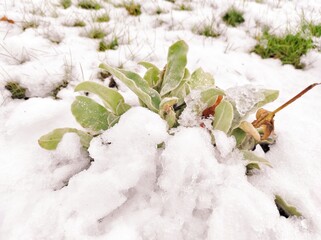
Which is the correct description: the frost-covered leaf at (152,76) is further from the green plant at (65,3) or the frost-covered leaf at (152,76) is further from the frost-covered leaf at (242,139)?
the green plant at (65,3)

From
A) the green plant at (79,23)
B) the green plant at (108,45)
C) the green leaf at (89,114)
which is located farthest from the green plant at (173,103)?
the green plant at (79,23)

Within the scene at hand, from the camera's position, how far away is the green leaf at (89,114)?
151 cm

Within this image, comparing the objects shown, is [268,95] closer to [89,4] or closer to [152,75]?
[152,75]

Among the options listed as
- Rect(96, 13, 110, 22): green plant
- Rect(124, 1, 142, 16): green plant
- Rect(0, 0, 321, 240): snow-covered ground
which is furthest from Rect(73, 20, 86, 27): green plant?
Rect(0, 0, 321, 240): snow-covered ground

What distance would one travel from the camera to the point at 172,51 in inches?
61.2

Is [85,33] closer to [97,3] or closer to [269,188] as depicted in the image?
[97,3]

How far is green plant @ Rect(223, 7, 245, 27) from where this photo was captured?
2818 mm

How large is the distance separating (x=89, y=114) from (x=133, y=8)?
1639mm

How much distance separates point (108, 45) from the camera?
2445 mm

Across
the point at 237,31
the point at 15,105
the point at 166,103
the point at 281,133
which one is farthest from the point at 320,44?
the point at 15,105

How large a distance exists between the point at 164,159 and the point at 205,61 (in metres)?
1.15

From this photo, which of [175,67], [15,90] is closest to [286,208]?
[175,67]

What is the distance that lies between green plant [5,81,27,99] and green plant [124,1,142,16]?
126cm

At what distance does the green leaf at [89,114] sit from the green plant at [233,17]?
5.47 ft
